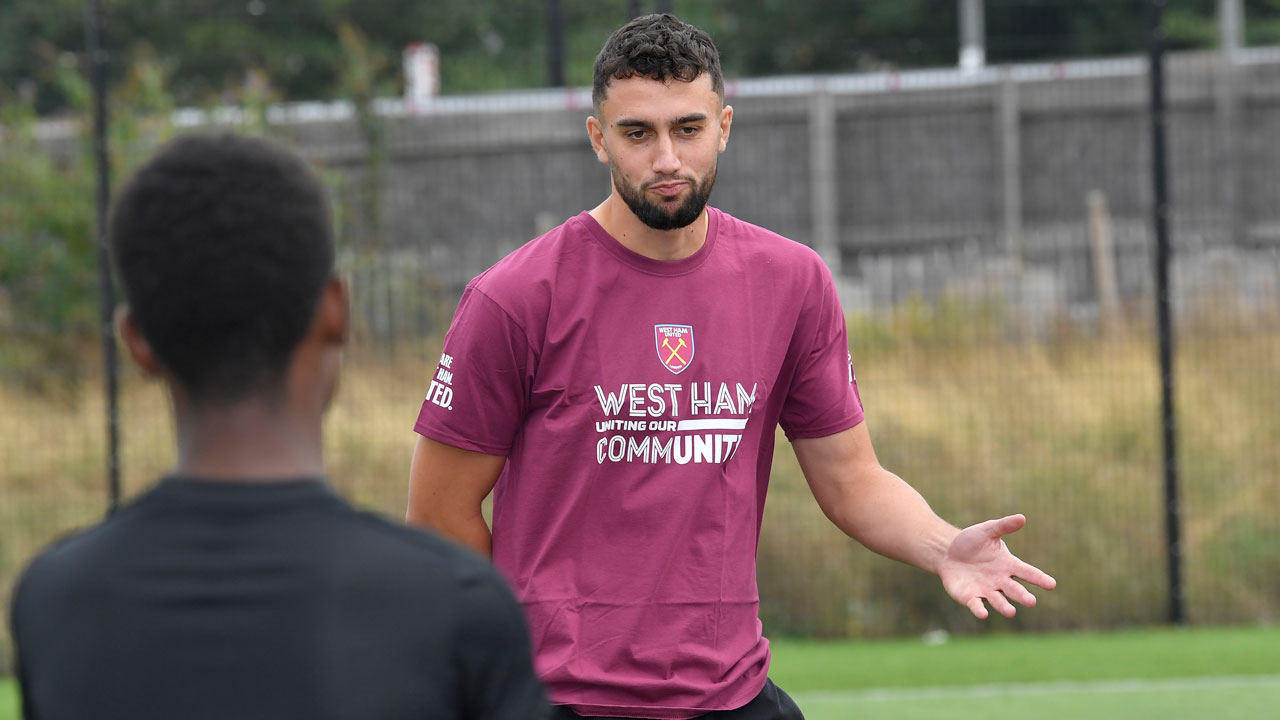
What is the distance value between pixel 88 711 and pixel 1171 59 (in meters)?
8.87

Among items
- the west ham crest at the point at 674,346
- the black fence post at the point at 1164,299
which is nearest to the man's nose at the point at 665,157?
the west ham crest at the point at 674,346

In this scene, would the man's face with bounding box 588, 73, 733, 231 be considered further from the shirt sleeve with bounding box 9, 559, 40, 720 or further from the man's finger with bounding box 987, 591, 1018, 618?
the shirt sleeve with bounding box 9, 559, 40, 720

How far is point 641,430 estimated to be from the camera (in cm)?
314

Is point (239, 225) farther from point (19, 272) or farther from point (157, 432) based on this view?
point (19, 272)

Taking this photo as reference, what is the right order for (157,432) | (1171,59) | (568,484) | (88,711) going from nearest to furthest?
(88,711), (568,484), (157,432), (1171,59)

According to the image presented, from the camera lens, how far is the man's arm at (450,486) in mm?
3246

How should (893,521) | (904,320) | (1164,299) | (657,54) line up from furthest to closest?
(904,320) < (1164,299) < (893,521) < (657,54)

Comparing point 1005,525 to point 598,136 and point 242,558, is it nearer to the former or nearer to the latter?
Answer: point 598,136

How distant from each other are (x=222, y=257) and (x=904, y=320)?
728cm

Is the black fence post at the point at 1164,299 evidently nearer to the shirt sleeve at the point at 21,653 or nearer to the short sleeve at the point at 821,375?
the short sleeve at the point at 821,375

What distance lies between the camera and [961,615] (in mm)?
8461

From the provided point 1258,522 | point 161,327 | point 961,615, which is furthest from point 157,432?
point 161,327

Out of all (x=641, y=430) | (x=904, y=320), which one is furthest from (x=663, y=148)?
(x=904, y=320)

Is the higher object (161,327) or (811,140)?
(811,140)
